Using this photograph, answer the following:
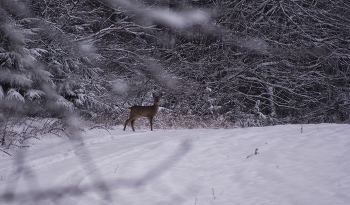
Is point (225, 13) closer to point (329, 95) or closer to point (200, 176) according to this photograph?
point (329, 95)

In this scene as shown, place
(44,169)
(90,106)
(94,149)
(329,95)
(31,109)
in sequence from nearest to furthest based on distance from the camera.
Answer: (44,169) → (94,149) → (31,109) → (90,106) → (329,95)

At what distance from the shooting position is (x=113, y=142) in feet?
24.5

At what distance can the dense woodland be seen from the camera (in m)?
14.6

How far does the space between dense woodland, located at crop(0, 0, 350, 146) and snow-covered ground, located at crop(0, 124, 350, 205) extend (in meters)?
6.81

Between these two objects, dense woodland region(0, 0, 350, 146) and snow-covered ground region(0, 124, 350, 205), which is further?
dense woodland region(0, 0, 350, 146)

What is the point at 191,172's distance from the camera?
480 centimetres

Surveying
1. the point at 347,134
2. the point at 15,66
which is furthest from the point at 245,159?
the point at 15,66

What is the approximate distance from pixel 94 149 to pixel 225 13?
13595 mm

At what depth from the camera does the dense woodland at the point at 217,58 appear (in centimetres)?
1462

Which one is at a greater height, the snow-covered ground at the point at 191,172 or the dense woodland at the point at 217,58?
the dense woodland at the point at 217,58

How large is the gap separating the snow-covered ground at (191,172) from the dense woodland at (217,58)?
6.81 meters

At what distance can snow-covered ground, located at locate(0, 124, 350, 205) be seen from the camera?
3838mm

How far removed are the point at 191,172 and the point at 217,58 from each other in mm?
14189

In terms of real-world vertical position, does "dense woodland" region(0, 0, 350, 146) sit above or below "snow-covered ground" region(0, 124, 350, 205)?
above
